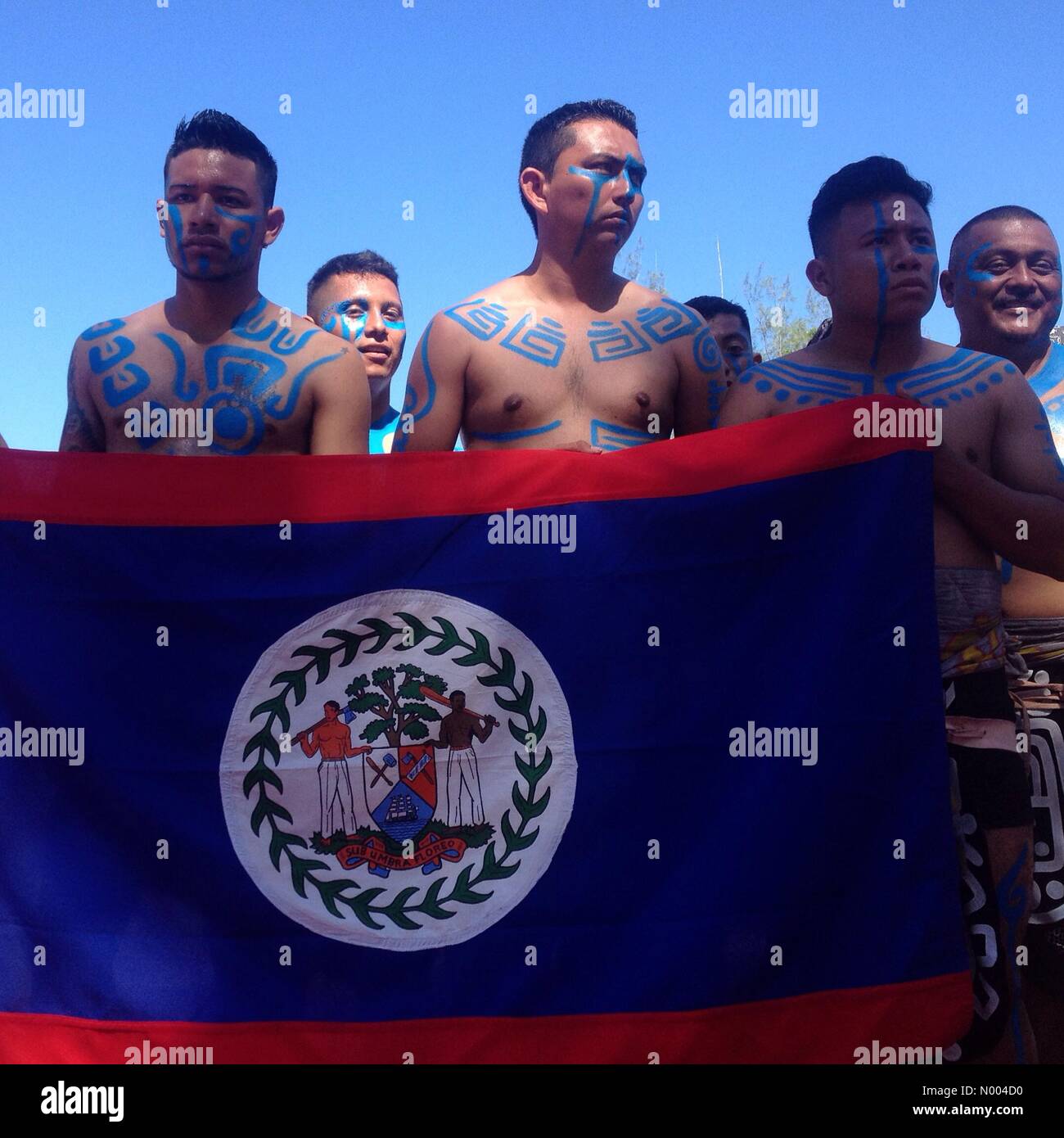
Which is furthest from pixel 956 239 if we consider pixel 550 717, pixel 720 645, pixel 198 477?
pixel 198 477

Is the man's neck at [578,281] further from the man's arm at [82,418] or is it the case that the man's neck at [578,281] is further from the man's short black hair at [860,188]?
the man's arm at [82,418]

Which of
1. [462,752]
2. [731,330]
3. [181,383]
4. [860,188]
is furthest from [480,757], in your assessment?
[731,330]

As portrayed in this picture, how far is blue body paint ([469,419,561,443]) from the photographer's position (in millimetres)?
3051

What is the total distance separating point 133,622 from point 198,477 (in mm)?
376

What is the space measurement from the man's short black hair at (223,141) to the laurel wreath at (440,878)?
1.35 m

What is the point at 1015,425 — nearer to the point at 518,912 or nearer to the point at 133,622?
the point at 518,912

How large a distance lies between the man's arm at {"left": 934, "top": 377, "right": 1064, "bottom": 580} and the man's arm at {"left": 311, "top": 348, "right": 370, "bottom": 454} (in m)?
1.47

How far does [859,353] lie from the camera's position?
10.1 feet

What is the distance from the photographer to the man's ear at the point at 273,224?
3234mm

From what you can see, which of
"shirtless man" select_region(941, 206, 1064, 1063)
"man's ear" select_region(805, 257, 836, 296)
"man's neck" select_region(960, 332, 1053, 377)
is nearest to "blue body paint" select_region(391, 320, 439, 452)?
"man's ear" select_region(805, 257, 836, 296)

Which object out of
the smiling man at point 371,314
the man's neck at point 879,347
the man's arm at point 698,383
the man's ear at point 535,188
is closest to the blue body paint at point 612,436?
the man's arm at point 698,383

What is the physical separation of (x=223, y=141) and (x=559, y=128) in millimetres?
921

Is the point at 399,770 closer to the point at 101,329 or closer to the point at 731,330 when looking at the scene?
the point at 101,329
